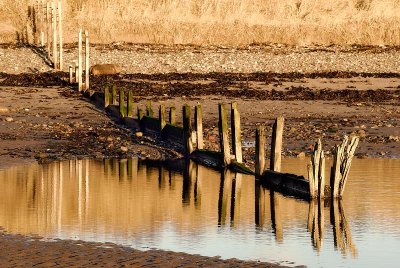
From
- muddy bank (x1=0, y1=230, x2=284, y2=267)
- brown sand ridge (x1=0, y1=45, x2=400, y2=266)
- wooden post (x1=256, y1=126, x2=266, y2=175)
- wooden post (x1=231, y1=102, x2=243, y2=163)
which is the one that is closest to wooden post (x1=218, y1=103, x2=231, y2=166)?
wooden post (x1=231, y1=102, x2=243, y2=163)

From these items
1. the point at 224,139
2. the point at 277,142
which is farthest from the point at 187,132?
the point at 277,142

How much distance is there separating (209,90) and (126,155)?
14167 mm

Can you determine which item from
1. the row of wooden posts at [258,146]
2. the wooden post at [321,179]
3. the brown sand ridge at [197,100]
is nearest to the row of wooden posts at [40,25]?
the brown sand ridge at [197,100]

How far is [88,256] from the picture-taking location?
12570 mm

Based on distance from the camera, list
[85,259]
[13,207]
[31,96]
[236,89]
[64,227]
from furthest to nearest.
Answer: [236,89] → [31,96] → [13,207] → [64,227] → [85,259]

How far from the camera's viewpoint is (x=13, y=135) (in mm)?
24672

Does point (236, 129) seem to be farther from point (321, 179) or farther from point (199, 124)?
point (321, 179)

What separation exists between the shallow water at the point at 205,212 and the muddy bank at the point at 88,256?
585mm

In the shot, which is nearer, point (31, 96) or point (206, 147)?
point (206, 147)

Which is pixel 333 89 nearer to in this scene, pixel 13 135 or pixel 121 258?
pixel 13 135

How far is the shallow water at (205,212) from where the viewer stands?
14.0 m

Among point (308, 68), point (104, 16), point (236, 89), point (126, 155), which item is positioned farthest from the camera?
point (104, 16)

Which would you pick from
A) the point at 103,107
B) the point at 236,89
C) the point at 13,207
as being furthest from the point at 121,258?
the point at 236,89

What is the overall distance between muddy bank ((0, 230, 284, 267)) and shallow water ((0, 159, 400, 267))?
59 cm
